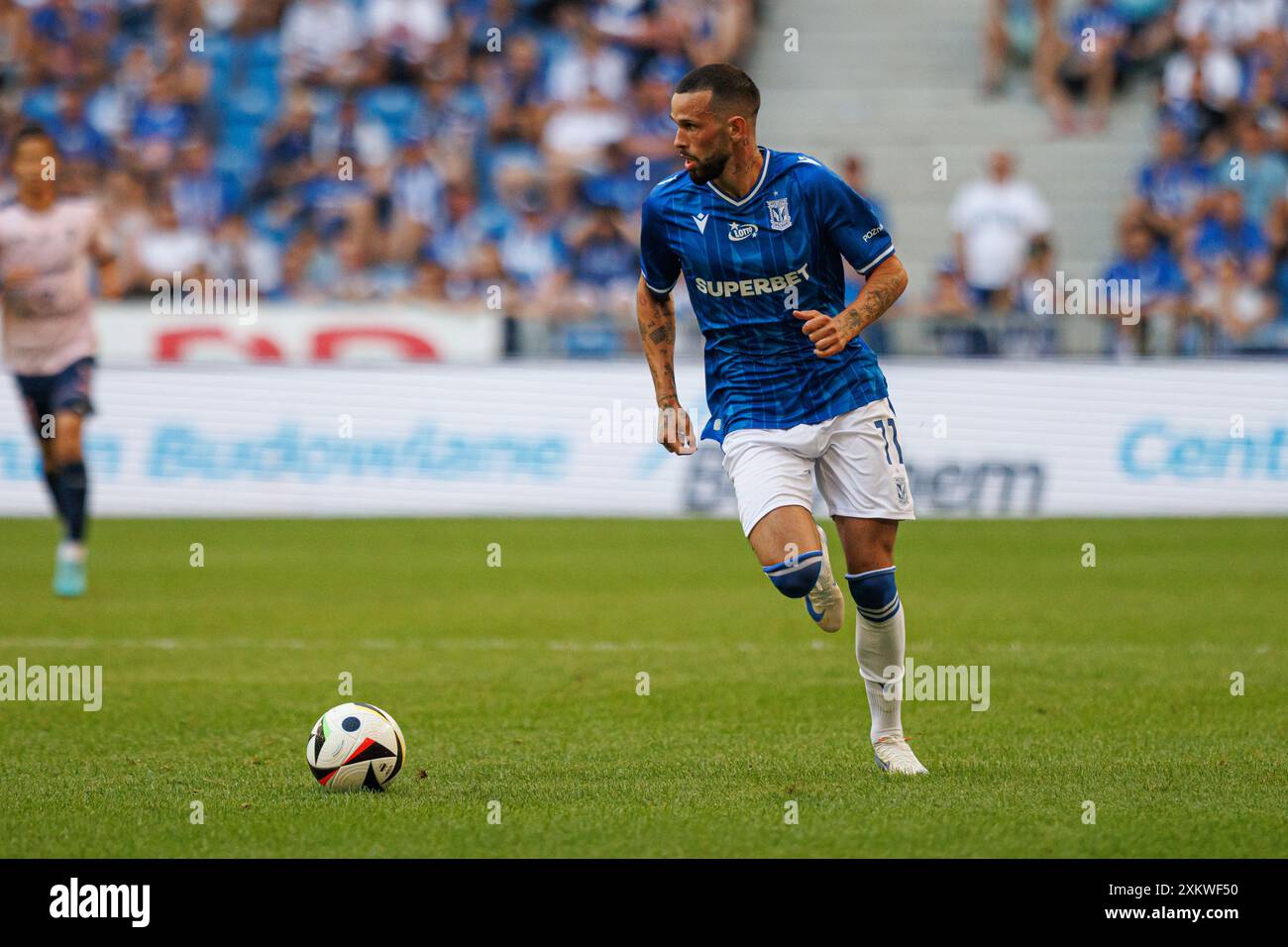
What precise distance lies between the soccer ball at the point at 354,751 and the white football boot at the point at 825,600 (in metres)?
1.55

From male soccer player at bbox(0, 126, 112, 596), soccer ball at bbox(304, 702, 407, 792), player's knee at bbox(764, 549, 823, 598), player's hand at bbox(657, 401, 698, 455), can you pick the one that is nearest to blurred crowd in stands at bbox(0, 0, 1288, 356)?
male soccer player at bbox(0, 126, 112, 596)

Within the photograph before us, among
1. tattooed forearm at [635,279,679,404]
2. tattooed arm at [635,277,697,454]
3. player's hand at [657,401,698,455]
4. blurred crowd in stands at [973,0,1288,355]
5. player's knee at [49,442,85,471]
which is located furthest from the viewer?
blurred crowd in stands at [973,0,1288,355]

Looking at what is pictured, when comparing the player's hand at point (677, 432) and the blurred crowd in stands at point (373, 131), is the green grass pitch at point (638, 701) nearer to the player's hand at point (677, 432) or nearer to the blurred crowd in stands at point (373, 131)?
the player's hand at point (677, 432)

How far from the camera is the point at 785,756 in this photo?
7.14 m

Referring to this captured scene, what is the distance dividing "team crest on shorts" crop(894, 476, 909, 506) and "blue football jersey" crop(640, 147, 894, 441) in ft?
1.02

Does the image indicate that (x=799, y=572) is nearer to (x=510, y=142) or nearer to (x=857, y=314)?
(x=857, y=314)

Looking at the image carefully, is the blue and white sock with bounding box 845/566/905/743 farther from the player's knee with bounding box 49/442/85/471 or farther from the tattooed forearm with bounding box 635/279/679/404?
the player's knee with bounding box 49/442/85/471

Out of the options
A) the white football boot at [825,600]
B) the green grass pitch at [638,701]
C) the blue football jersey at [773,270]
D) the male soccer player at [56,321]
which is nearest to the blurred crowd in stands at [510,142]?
the green grass pitch at [638,701]

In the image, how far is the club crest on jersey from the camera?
675cm

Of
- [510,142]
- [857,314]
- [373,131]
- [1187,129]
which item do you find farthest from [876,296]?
[373,131]

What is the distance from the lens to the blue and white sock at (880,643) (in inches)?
268

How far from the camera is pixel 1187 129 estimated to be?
800 inches

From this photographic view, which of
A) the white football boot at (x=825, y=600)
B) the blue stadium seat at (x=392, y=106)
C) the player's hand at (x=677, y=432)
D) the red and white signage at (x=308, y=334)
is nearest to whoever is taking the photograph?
the white football boot at (x=825, y=600)

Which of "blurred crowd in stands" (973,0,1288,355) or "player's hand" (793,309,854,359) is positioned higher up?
"blurred crowd in stands" (973,0,1288,355)
